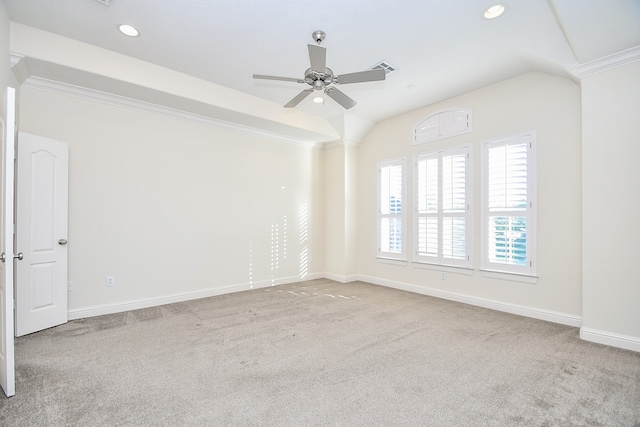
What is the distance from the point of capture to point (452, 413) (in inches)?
79.0

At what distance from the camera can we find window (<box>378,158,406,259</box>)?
218 inches

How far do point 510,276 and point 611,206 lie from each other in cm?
145

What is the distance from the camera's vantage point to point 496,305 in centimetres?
427

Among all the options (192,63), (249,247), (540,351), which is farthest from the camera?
(249,247)

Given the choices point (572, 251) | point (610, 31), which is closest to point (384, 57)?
point (610, 31)

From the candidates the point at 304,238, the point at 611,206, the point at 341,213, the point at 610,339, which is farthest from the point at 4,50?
the point at 610,339

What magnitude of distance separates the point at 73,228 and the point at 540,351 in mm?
5441

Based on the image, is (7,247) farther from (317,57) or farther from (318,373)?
(317,57)

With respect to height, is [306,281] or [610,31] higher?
[610,31]

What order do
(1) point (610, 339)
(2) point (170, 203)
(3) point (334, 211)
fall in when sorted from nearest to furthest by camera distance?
(1) point (610, 339) → (2) point (170, 203) → (3) point (334, 211)

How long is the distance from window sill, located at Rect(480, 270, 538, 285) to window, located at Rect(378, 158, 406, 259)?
145cm

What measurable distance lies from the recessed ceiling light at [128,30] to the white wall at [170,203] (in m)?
1.26

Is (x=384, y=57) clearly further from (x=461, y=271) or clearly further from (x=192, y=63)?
(x=461, y=271)

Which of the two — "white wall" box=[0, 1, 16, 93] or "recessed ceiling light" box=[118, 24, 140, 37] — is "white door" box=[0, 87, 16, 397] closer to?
"white wall" box=[0, 1, 16, 93]
